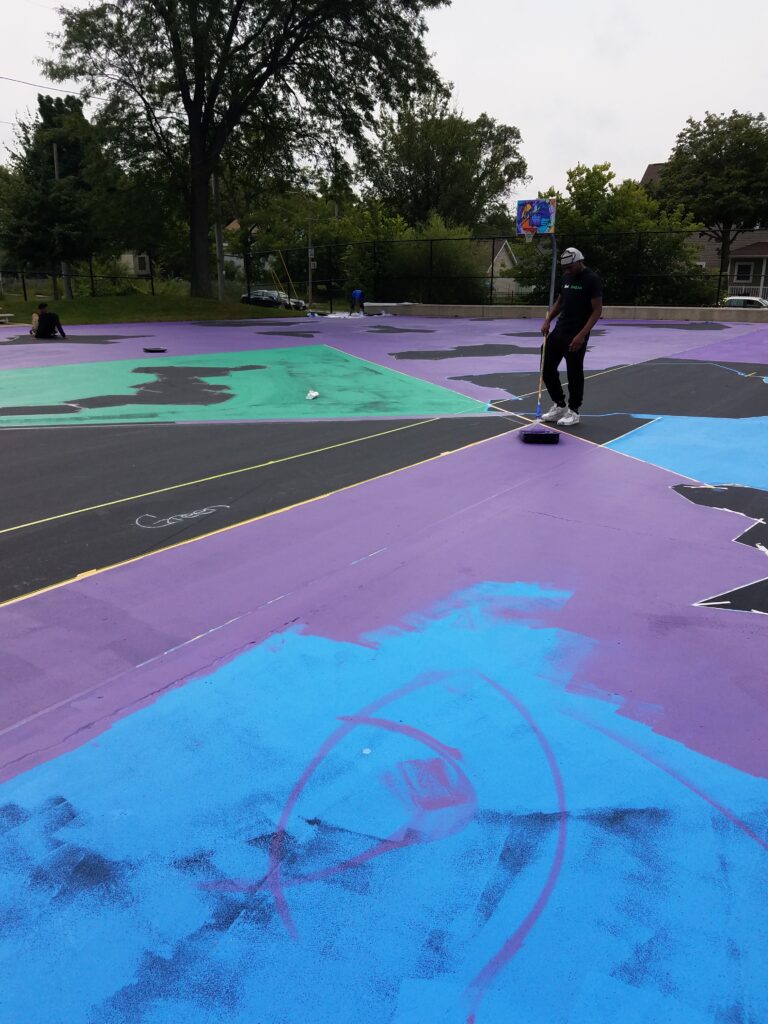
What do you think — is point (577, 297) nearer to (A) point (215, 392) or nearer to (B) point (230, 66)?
(A) point (215, 392)

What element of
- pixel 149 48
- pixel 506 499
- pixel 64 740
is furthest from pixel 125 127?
pixel 64 740

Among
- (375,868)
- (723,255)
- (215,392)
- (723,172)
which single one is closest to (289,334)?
(215,392)

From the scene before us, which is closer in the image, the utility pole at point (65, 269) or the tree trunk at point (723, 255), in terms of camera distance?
the tree trunk at point (723, 255)

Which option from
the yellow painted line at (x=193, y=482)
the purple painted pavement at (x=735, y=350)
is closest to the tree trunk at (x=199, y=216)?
the purple painted pavement at (x=735, y=350)

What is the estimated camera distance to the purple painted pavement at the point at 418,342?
563 inches

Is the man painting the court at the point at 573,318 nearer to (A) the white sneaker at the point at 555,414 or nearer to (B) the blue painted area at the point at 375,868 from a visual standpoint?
(A) the white sneaker at the point at 555,414

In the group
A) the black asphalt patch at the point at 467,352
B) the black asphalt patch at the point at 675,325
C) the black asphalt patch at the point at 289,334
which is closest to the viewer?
the black asphalt patch at the point at 467,352

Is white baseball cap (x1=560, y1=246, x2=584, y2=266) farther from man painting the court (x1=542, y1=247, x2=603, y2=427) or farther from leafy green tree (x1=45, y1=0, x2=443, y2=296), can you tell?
leafy green tree (x1=45, y1=0, x2=443, y2=296)

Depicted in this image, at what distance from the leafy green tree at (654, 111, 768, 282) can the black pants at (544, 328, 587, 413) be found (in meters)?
35.4

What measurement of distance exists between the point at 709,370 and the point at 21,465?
11538mm

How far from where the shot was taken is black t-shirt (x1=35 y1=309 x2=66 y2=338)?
20.3 meters

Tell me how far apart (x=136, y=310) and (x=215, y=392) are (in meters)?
20.7

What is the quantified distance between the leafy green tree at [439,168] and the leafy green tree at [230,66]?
1032 inches

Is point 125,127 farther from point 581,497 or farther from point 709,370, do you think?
point 581,497
